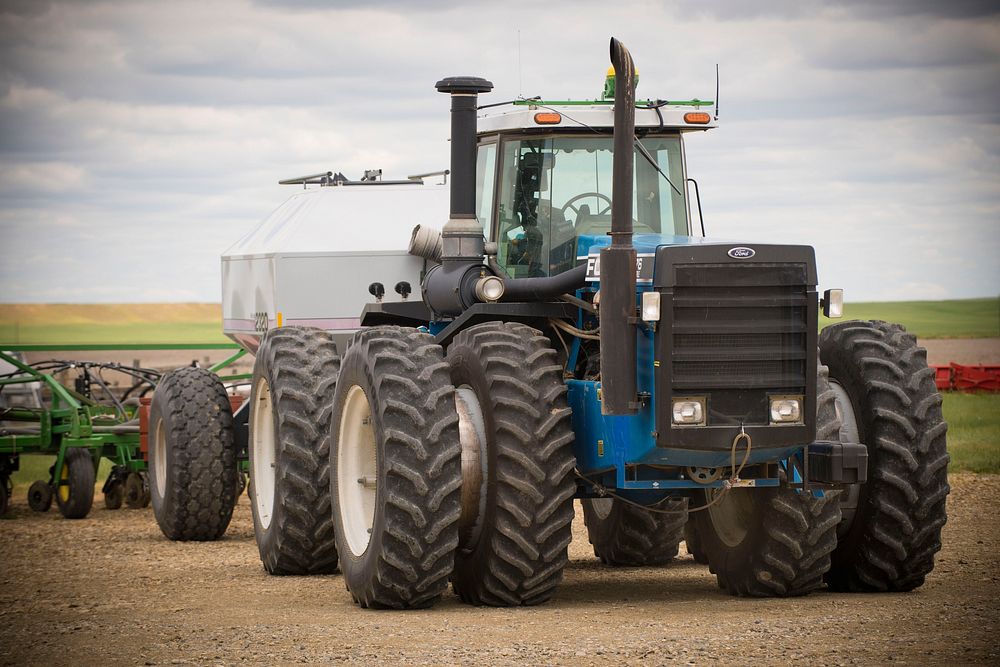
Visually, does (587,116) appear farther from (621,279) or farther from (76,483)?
(76,483)

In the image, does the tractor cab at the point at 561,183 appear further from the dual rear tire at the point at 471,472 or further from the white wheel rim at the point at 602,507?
the white wheel rim at the point at 602,507

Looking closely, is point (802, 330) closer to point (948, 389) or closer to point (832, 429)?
point (832, 429)

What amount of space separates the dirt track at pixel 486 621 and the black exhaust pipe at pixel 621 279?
143 centimetres

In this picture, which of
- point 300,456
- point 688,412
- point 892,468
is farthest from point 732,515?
point 300,456

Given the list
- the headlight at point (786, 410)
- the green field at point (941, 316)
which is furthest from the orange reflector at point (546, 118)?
the green field at point (941, 316)

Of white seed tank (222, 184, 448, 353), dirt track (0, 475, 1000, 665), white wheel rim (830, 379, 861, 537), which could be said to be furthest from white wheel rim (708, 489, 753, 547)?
white seed tank (222, 184, 448, 353)

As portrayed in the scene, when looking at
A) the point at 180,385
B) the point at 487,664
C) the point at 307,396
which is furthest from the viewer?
the point at 180,385

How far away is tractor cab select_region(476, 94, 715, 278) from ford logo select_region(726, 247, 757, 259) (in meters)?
1.48

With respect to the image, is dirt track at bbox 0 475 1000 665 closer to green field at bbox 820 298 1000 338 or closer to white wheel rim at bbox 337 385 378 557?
white wheel rim at bbox 337 385 378 557

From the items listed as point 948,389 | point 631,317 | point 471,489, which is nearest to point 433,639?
point 471,489

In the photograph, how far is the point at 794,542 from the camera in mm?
9938

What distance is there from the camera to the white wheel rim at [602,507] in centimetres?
1349

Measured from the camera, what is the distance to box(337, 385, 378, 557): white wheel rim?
10797 mm

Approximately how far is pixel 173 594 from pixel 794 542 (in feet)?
15.2
